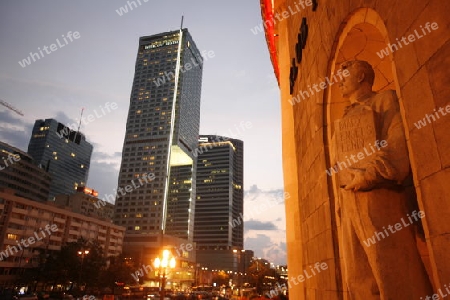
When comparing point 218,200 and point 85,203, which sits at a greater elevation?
point 218,200

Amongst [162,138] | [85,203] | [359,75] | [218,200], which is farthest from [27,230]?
[218,200]

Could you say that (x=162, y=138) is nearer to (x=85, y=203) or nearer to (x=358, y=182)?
(x=85, y=203)

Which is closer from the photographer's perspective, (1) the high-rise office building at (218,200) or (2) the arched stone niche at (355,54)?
(2) the arched stone niche at (355,54)

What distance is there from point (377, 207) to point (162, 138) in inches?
5185

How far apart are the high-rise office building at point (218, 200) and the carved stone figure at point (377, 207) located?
154148 millimetres

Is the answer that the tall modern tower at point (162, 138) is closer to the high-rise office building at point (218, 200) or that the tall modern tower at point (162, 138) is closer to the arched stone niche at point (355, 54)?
the high-rise office building at point (218, 200)

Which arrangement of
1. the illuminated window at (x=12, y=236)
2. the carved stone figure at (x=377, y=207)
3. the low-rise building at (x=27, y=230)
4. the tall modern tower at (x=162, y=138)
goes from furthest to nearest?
the tall modern tower at (x=162, y=138), the illuminated window at (x=12, y=236), the low-rise building at (x=27, y=230), the carved stone figure at (x=377, y=207)

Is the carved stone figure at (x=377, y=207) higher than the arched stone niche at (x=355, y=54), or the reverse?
the arched stone niche at (x=355, y=54)

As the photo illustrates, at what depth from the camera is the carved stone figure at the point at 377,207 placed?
327 centimetres

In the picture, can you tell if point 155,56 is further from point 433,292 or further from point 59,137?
point 433,292

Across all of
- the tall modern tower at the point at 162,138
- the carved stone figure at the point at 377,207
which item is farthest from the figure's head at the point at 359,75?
the tall modern tower at the point at 162,138

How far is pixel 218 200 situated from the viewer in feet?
559

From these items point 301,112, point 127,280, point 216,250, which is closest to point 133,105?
point 216,250

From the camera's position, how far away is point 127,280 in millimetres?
56594
